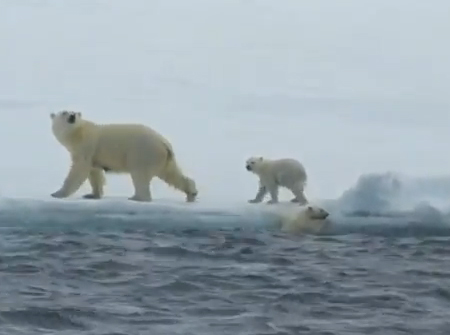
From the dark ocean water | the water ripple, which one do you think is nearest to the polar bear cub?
the dark ocean water

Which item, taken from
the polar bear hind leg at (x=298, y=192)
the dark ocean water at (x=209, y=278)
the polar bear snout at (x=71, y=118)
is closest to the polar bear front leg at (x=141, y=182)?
the polar bear snout at (x=71, y=118)

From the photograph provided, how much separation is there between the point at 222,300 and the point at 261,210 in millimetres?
4310

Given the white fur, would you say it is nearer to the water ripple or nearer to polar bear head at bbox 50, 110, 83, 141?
the water ripple

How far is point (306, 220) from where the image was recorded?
10.2 metres

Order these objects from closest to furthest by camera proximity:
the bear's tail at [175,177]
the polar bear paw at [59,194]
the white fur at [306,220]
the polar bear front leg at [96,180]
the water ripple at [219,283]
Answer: the water ripple at [219,283]
the white fur at [306,220]
the polar bear paw at [59,194]
the polar bear front leg at [96,180]
the bear's tail at [175,177]

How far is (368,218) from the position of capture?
10.4m

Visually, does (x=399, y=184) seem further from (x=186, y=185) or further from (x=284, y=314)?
(x=284, y=314)

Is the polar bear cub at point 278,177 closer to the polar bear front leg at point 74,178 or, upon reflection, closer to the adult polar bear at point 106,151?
the adult polar bear at point 106,151

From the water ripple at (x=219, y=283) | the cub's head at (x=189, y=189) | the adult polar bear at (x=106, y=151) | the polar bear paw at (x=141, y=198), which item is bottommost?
the water ripple at (x=219, y=283)

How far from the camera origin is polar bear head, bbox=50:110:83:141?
1238 cm

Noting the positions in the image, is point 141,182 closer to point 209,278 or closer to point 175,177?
point 175,177

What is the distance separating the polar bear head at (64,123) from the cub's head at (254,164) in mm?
2547

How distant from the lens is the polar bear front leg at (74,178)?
1232cm

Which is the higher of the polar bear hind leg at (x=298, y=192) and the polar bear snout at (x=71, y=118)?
the polar bear snout at (x=71, y=118)
